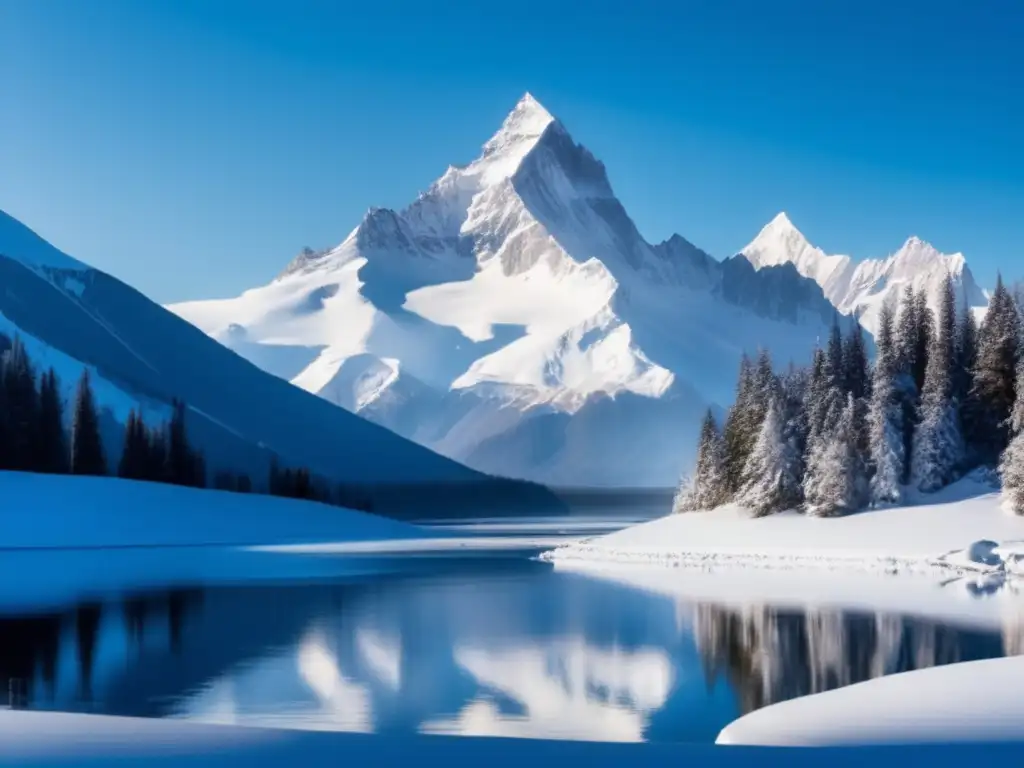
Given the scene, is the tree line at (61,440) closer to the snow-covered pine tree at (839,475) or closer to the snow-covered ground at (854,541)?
the snow-covered ground at (854,541)

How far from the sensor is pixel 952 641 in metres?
33.1

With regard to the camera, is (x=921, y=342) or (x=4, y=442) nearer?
(x=921, y=342)

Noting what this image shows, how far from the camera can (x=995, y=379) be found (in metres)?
75.3

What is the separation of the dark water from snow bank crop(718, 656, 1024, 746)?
1608 mm

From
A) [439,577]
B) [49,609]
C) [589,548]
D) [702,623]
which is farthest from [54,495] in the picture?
[702,623]

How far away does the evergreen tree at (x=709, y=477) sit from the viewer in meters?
88.9

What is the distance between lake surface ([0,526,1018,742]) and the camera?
79.3 feet

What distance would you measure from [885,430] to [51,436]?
244ft

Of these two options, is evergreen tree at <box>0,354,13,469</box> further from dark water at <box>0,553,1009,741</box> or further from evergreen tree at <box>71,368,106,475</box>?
dark water at <box>0,553,1009,741</box>

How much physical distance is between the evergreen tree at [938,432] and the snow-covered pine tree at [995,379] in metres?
1.57

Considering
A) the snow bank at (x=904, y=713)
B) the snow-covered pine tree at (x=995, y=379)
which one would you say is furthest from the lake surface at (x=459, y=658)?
the snow-covered pine tree at (x=995, y=379)

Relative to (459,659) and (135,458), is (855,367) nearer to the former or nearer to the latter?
(459,659)

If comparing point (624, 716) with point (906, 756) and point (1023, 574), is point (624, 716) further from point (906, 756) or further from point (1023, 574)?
point (1023, 574)

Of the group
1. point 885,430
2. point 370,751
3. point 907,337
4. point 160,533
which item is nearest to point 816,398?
point 885,430
